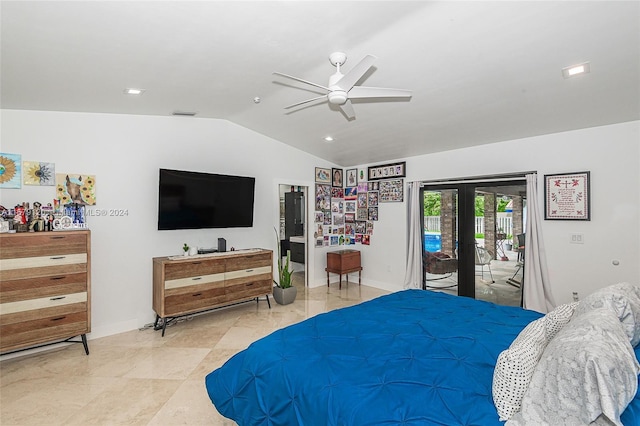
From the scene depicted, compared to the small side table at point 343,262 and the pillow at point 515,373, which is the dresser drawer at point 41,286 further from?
the small side table at point 343,262

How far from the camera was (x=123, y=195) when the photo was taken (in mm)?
3734

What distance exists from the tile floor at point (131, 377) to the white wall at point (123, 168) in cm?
48

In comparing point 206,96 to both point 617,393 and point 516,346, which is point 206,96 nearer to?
point 516,346

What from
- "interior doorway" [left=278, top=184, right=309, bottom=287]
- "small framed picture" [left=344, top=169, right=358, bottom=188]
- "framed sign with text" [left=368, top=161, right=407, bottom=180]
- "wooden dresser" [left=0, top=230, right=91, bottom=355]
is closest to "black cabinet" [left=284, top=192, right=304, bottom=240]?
"interior doorway" [left=278, top=184, right=309, bottom=287]

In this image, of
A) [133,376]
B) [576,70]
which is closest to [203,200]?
[133,376]

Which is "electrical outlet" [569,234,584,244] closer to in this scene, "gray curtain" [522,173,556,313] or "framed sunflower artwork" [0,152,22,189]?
"gray curtain" [522,173,556,313]

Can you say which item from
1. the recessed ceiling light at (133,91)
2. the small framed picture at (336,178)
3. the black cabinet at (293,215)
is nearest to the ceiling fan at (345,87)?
the recessed ceiling light at (133,91)

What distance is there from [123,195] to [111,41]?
2134 mm

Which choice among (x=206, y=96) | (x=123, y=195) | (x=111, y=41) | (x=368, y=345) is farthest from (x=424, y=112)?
(x=123, y=195)

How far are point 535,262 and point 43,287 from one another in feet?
18.0

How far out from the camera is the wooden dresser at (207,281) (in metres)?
3.65

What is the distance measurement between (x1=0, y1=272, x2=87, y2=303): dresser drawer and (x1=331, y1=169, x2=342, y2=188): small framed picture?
4.20 metres

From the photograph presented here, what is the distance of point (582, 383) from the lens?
3.63 ft

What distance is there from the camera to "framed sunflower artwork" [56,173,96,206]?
3348 mm
